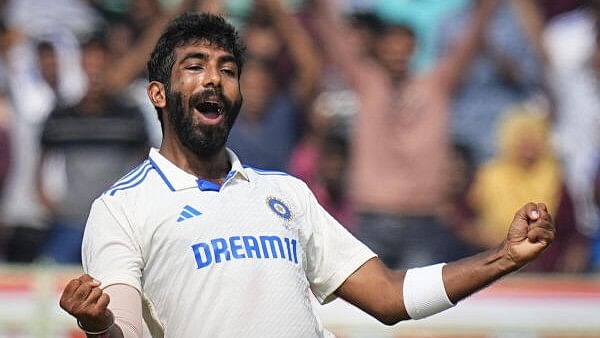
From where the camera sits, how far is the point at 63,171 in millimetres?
9141

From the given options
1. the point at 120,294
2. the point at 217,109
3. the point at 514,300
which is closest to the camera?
the point at 120,294

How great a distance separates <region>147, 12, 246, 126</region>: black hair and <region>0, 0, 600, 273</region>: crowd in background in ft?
15.6

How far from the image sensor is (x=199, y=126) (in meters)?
4.18

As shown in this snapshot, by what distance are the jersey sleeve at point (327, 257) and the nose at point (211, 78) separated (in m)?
0.58

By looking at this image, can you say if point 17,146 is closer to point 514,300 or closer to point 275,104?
point 275,104

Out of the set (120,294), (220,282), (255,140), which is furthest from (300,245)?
(255,140)

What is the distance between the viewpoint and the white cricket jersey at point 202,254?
3969 mm

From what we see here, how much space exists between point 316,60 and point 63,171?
2014mm

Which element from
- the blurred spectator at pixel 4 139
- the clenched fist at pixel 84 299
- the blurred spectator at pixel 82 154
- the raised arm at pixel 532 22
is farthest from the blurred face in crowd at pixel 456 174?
the clenched fist at pixel 84 299

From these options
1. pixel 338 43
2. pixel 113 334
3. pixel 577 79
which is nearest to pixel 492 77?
pixel 577 79

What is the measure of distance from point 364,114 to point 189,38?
5.24 meters

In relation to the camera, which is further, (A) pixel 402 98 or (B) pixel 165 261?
(A) pixel 402 98

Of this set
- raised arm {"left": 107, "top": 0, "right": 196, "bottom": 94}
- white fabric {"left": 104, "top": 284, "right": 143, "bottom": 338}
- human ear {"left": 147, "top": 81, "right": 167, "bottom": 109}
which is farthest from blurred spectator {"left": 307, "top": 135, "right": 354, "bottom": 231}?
white fabric {"left": 104, "top": 284, "right": 143, "bottom": 338}

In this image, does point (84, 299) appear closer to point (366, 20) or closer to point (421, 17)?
point (366, 20)
